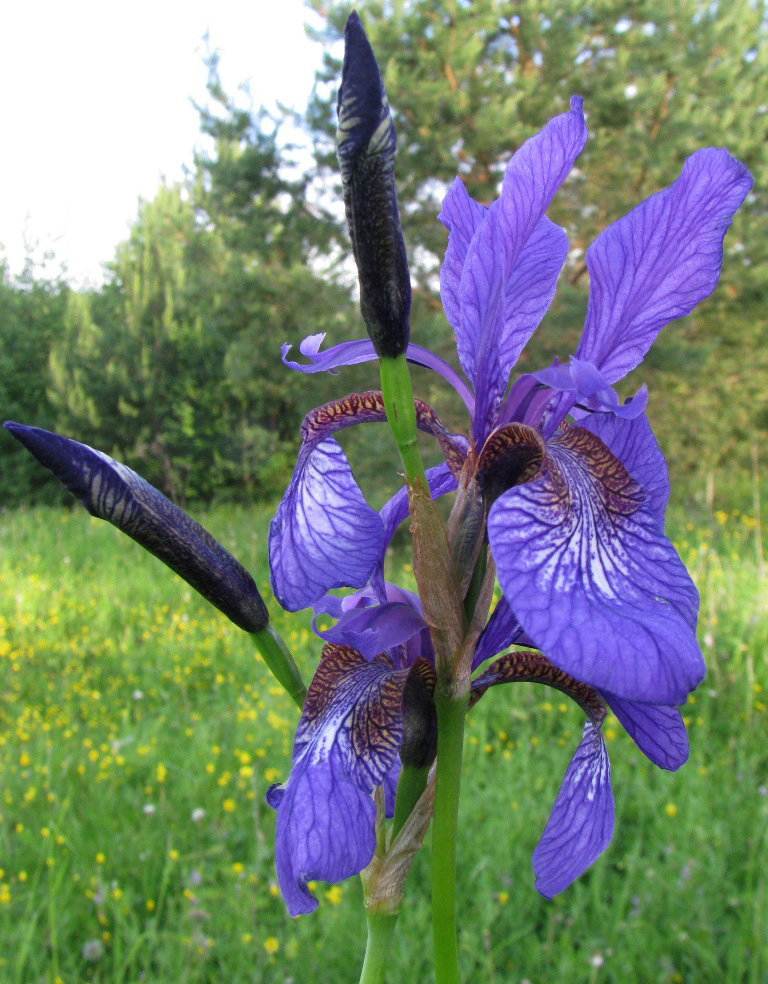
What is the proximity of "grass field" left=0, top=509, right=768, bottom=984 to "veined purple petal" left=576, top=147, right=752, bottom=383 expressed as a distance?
4.70ft

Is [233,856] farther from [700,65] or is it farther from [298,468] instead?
[700,65]

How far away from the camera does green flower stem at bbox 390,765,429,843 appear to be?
0.63 m

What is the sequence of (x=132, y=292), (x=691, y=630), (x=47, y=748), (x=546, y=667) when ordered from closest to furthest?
(x=691, y=630)
(x=546, y=667)
(x=47, y=748)
(x=132, y=292)

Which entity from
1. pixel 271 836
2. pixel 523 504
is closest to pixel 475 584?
pixel 523 504

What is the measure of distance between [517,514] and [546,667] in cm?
22

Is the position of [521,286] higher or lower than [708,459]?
lower

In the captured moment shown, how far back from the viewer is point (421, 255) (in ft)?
21.3

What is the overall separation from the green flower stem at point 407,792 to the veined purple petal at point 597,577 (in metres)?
0.24

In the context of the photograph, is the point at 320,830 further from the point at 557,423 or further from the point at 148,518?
the point at 557,423

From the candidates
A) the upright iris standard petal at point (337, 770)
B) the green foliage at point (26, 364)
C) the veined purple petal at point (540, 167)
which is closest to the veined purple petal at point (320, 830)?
the upright iris standard petal at point (337, 770)

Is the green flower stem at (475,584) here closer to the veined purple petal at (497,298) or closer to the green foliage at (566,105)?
the veined purple petal at (497,298)

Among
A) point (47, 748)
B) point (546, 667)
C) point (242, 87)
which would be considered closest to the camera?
point (546, 667)

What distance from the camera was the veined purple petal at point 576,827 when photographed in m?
0.67

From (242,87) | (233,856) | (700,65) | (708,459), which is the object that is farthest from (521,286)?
(708,459)
